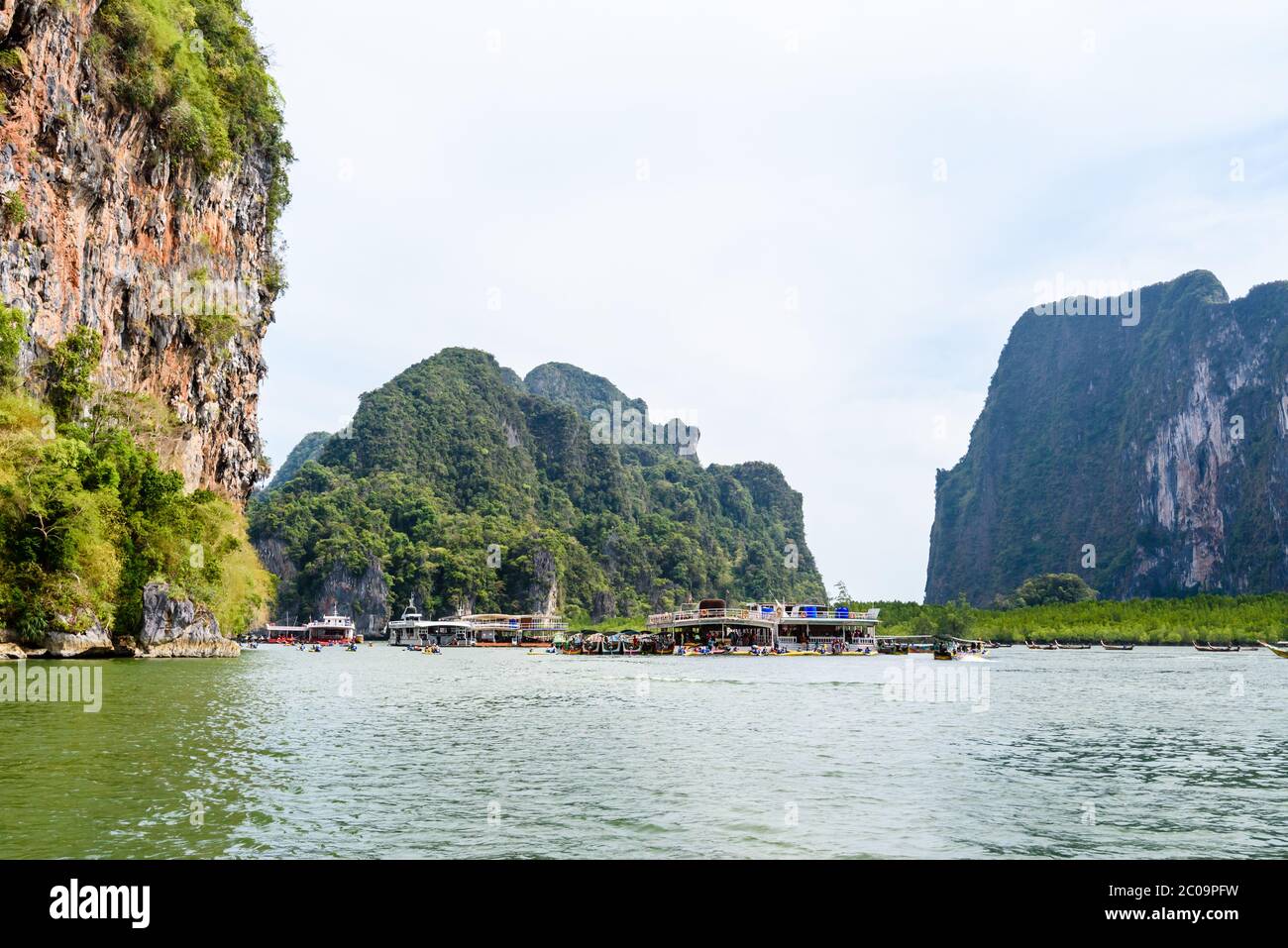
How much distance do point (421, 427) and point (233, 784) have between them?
154483 millimetres

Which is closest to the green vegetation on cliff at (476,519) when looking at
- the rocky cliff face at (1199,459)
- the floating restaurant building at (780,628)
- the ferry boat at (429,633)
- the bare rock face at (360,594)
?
the bare rock face at (360,594)

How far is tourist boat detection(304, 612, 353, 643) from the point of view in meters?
119

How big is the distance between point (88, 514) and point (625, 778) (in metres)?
29.2

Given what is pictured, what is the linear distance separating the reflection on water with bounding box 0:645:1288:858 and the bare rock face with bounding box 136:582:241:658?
14729 millimetres

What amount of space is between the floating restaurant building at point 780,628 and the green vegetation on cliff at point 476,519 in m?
49.5

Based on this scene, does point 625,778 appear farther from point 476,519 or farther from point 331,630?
point 476,519

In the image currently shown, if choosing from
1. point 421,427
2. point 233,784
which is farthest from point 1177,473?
point 233,784

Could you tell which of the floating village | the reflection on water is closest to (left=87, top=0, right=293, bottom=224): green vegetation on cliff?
the reflection on water

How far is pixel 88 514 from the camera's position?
1423 inches

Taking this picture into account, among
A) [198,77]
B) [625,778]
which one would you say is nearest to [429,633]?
[198,77]

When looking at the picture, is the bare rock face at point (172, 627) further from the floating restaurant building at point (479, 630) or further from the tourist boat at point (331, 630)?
the tourist boat at point (331, 630)

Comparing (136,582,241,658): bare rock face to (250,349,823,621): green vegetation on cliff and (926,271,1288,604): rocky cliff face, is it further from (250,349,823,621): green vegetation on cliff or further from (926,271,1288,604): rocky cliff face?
(926,271,1288,604): rocky cliff face
